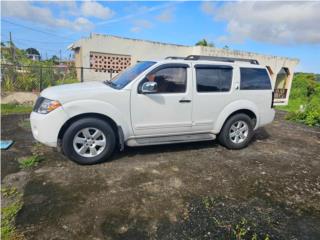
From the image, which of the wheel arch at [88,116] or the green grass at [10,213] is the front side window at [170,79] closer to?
the wheel arch at [88,116]

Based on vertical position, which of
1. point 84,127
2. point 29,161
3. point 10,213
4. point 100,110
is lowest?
point 10,213

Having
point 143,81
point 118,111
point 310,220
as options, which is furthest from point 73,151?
point 310,220

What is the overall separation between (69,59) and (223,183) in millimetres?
16216

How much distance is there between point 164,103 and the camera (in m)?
4.54

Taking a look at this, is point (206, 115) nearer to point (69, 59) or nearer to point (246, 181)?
point (246, 181)

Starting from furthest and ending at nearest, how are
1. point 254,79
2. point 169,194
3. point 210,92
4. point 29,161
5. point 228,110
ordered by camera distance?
1. point 254,79
2. point 228,110
3. point 210,92
4. point 29,161
5. point 169,194

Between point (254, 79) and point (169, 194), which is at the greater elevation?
point (254, 79)

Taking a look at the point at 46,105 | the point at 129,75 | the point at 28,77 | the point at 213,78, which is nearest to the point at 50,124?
the point at 46,105

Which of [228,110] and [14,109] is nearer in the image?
[228,110]

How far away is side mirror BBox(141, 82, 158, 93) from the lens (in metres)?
4.26

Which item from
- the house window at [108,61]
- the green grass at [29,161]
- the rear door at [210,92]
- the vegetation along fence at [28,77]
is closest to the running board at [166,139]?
the rear door at [210,92]

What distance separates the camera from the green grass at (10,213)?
98.8 inches

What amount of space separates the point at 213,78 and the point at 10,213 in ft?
13.3

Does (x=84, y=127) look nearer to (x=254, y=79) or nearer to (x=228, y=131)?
(x=228, y=131)
